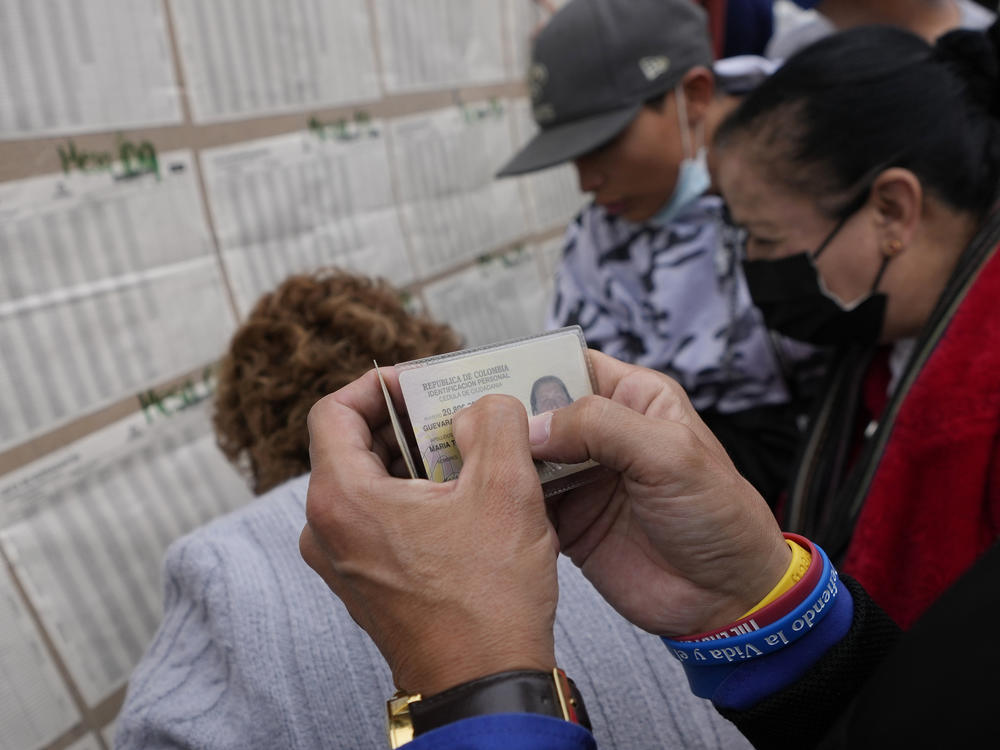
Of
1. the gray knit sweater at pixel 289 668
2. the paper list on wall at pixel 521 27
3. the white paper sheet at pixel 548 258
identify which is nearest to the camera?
the gray knit sweater at pixel 289 668

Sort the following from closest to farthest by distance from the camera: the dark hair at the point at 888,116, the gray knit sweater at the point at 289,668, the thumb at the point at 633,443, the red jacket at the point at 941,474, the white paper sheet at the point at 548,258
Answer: the thumb at the point at 633,443
the gray knit sweater at the point at 289,668
the red jacket at the point at 941,474
the dark hair at the point at 888,116
the white paper sheet at the point at 548,258

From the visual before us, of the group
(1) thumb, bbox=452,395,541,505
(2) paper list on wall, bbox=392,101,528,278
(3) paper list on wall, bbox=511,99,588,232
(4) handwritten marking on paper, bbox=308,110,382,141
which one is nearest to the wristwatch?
(1) thumb, bbox=452,395,541,505

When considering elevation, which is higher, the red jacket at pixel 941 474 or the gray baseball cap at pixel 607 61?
the gray baseball cap at pixel 607 61

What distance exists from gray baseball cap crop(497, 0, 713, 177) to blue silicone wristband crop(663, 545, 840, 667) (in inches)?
41.0

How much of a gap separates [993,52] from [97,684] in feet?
5.15

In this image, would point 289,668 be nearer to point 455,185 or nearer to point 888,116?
point 888,116

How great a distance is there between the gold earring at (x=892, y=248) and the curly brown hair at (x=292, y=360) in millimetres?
725

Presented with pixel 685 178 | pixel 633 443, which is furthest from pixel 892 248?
pixel 633 443

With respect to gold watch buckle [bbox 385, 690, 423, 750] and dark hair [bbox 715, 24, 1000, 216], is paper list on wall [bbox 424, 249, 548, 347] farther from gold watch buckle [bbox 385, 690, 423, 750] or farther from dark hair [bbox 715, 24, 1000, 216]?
gold watch buckle [bbox 385, 690, 423, 750]

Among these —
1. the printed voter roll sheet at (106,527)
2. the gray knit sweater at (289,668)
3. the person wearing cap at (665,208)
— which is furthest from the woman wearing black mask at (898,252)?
the printed voter roll sheet at (106,527)

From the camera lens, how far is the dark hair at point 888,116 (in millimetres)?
1090

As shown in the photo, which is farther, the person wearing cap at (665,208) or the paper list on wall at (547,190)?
the paper list on wall at (547,190)

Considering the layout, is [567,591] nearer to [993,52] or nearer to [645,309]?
[645,309]

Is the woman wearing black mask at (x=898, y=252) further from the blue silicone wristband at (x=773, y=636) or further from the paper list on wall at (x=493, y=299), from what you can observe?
the paper list on wall at (x=493, y=299)
